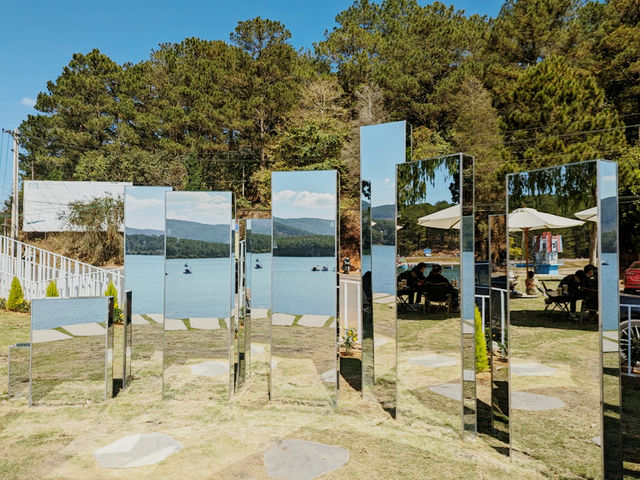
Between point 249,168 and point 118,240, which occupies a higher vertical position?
point 249,168

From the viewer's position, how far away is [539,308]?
2496mm

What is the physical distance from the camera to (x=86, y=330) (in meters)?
3.76

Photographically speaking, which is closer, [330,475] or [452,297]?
[330,475]

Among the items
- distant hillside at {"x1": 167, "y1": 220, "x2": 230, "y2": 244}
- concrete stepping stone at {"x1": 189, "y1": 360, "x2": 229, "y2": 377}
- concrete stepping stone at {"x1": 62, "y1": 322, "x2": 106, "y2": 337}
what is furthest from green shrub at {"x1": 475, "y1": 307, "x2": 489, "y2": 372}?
concrete stepping stone at {"x1": 62, "y1": 322, "x2": 106, "y2": 337}

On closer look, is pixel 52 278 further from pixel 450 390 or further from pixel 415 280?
pixel 450 390

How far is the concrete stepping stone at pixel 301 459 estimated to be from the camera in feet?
8.24

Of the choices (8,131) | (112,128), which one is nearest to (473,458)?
(8,131)

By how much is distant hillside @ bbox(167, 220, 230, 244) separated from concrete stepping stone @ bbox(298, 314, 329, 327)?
0.98 m

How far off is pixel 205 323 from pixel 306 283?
1006 millimetres

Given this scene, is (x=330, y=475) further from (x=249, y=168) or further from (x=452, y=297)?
(x=249, y=168)

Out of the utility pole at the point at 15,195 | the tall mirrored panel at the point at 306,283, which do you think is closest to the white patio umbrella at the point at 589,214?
the tall mirrored panel at the point at 306,283

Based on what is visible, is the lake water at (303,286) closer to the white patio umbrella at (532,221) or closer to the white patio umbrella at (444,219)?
the white patio umbrella at (444,219)

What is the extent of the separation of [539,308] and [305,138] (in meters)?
19.4

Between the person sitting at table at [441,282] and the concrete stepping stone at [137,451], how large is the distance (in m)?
2.17
